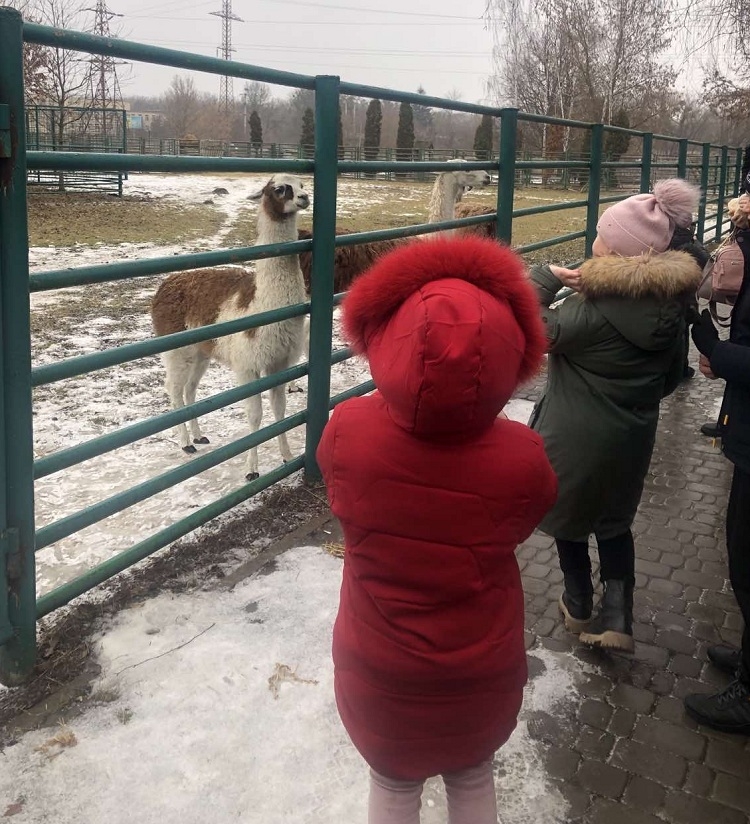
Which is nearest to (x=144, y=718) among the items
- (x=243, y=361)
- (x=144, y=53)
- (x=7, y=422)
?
(x=7, y=422)

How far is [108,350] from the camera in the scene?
3143 millimetres

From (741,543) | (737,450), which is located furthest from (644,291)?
(741,543)

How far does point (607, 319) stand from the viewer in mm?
2520

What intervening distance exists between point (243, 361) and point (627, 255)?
2739 mm

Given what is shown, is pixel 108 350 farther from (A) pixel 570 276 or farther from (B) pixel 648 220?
(B) pixel 648 220

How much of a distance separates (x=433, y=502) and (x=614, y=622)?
1.66 meters

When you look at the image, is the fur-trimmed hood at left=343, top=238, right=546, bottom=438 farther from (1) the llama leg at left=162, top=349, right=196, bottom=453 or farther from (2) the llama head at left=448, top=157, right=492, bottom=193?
(2) the llama head at left=448, top=157, right=492, bottom=193

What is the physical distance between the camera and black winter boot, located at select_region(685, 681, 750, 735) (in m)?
2.53

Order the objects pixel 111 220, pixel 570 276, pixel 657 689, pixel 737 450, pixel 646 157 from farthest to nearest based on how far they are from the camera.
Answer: pixel 111 220 → pixel 646 157 → pixel 657 689 → pixel 570 276 → pixel 737 450

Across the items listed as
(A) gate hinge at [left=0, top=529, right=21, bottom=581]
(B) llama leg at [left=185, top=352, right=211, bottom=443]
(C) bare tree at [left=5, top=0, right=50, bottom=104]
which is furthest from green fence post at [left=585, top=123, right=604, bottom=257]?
(C) bare tree at [left=5, top=0, right=50, bottom=104]

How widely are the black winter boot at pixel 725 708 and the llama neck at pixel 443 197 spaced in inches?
228

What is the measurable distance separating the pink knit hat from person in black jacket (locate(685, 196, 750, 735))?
0.17 m

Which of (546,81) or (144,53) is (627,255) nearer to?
(144,53)

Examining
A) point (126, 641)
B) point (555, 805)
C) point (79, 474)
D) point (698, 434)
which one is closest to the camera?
point (555, 805)
